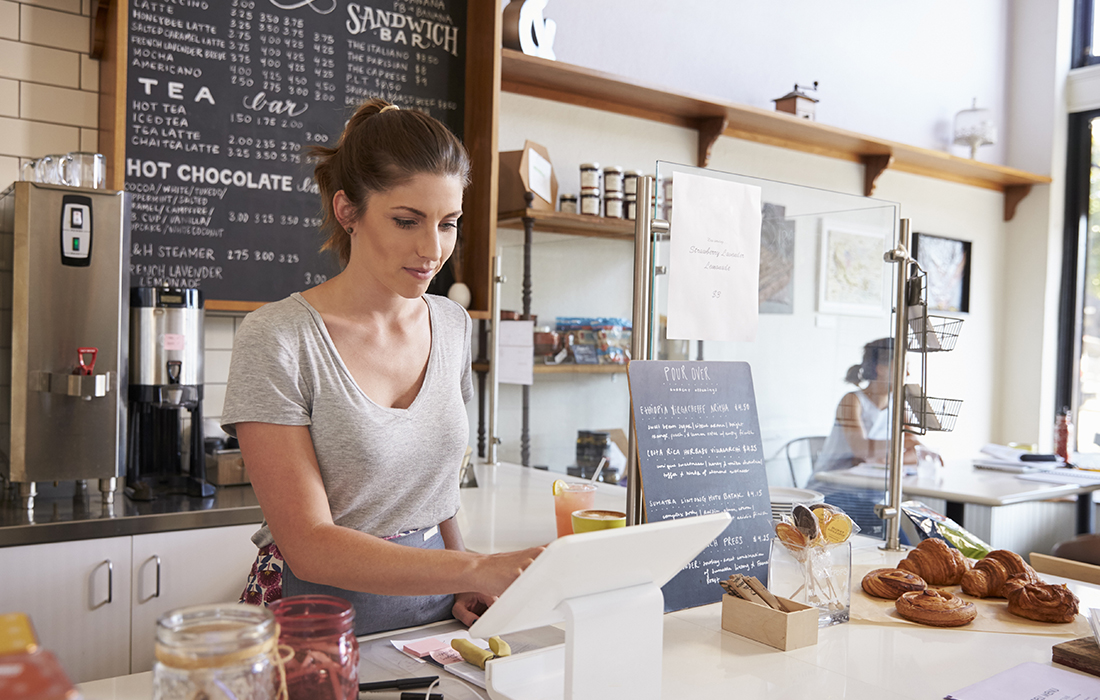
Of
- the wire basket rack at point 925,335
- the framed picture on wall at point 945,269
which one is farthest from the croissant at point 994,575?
the framed picture on wall at point 945,269

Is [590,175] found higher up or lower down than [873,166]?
lower down

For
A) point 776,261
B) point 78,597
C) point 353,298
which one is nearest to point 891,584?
point 776,261

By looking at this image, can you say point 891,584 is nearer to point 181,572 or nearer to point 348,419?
point 348,419

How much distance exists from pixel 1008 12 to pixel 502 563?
6050 mm

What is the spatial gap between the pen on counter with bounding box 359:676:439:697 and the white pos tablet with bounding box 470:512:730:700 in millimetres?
89

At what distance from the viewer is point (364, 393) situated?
4.15 ft

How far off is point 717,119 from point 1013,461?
213 cm

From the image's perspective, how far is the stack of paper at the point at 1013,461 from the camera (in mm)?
3865

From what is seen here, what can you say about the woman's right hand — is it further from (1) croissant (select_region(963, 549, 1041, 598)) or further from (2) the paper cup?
(1) croissant (select_region(963, 549, 1041, 598))

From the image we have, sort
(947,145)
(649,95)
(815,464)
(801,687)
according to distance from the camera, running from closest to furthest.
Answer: (801,687) → (815,464) → (649,95) → (947,145)

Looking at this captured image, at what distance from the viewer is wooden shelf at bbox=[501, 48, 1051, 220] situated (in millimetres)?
3281

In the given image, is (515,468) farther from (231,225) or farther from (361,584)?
(361,584)

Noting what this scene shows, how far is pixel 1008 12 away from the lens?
5559mm

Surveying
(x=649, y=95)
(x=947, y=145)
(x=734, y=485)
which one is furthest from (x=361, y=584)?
(x=947, y=145)
